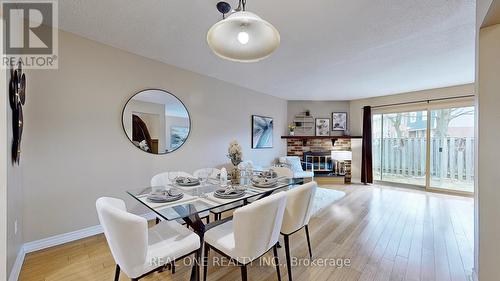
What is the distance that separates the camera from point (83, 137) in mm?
2500

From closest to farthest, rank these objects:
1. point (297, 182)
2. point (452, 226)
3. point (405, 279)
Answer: point (405, 279), point (297, 182), point (452, 226)

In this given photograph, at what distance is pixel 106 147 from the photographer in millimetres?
2676

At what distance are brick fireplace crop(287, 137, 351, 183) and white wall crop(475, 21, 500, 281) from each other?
441 cm

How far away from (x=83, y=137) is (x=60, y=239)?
1182 millimetres

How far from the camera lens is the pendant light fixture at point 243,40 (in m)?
1.42

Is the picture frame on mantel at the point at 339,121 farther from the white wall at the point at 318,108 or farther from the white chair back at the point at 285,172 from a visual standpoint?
the white chair back at the point at 285,172

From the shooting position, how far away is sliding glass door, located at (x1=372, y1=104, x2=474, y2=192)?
4496mm

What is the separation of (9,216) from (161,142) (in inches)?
69.2

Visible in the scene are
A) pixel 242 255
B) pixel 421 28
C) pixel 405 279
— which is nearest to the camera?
pixel 242 255

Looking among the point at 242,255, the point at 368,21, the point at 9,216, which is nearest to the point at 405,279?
the point at 242,255

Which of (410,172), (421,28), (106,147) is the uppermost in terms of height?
(421,28)

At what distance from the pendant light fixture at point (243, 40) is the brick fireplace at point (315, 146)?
4686 millimetres

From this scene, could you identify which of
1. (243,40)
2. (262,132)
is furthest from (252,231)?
(262,132)

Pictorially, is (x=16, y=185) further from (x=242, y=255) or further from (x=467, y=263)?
(x=467, y=263)
